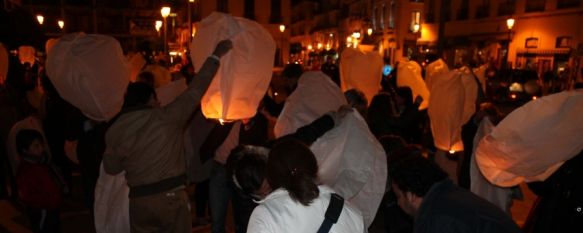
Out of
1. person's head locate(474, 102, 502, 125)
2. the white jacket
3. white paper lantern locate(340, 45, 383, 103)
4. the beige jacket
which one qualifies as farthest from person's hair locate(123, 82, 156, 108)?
white paper lantern locate(340, 45, 383, 103)

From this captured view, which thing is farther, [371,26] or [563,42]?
[371,26]

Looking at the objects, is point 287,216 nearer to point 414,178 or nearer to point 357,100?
point 414,178

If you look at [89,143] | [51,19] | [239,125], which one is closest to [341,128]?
[239,125]

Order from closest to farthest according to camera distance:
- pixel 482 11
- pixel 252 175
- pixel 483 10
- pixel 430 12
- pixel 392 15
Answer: pixel 252 175, pixel 483 10, pixel 482 11, pixel 430 12, pixel 392 15

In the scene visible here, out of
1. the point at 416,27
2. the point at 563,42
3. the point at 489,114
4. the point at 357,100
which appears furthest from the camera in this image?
the point at 416,27

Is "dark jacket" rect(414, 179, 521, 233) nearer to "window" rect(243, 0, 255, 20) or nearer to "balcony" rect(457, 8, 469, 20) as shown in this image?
"balcony" rect(457, 8, 469, 20)

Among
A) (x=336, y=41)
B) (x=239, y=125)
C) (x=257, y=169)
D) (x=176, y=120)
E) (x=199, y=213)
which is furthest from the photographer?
(x=336, y=41)

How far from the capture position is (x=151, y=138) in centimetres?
314

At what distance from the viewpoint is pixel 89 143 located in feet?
14.0

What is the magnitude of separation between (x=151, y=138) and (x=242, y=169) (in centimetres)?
78

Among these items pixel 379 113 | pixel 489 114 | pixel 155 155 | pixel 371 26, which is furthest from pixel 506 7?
pixel 155 155

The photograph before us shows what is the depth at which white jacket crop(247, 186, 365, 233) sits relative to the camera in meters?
2.02

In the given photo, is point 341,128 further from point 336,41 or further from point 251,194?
point 336,41

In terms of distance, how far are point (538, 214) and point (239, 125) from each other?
9.07 ft
